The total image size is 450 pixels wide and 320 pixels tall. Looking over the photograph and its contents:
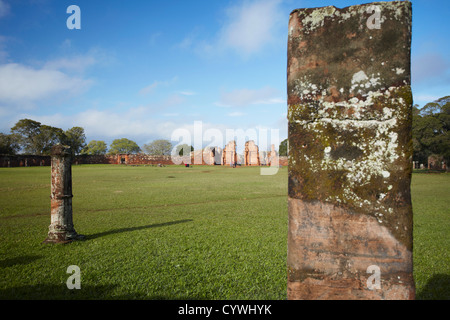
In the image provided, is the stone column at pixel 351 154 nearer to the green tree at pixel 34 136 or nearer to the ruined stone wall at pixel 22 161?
the ruined stone wall at pixel 22 161

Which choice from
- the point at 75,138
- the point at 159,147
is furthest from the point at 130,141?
the point at 75,138

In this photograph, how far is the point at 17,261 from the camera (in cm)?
372

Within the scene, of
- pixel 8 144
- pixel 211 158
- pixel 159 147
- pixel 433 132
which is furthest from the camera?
pixel 159 147

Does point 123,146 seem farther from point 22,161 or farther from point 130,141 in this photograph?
point 22,161

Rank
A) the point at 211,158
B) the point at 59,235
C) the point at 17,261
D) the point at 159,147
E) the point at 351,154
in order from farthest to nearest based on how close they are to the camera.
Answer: the point at 159,147 < the point at 211,158 < the point at 59,235 < the point at 17,261 < the point at 351,154

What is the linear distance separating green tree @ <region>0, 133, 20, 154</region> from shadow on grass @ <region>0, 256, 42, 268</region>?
1958 inches

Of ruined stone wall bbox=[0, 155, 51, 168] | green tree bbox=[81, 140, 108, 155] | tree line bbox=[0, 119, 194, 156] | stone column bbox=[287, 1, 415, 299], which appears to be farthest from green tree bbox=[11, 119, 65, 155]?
stone column bbox=[287, 1, 415, 299]

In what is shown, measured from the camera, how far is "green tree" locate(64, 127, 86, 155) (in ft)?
177

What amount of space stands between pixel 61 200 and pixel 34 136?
5456cm

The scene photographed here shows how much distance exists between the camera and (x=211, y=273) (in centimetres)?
331

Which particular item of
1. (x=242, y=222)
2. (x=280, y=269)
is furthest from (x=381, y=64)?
(x=242, y=222)

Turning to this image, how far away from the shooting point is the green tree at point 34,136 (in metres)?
47.2

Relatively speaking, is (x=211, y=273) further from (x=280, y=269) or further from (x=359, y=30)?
(x=359, y=30)
